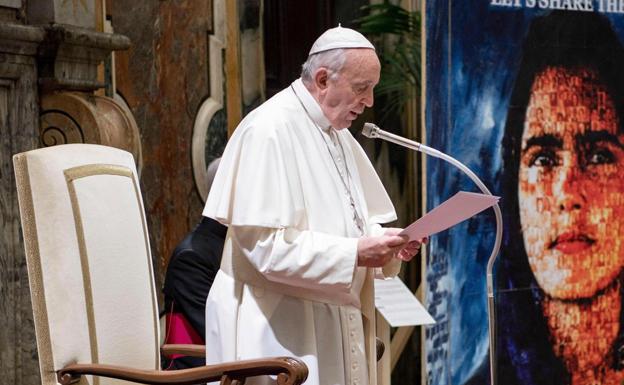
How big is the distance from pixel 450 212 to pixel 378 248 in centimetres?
26

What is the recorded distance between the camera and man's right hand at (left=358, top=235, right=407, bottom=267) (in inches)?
127

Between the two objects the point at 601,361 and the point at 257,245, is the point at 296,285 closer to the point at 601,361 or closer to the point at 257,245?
the point at 257,245

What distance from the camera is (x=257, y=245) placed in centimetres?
329

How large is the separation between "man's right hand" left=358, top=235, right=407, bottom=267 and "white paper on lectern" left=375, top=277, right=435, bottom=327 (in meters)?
1.62

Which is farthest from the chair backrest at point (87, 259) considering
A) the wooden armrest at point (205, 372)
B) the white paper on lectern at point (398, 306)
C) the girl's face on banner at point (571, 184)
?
the girl's face on banner at point (571, 184)

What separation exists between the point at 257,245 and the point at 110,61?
2227mm

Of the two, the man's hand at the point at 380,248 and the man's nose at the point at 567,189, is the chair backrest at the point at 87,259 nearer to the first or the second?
the man's hand at the point at 380,248

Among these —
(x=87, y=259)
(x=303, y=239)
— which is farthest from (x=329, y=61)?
(x=87, y=259)

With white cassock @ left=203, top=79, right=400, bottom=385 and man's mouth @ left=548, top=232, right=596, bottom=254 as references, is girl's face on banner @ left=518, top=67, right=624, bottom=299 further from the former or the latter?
white cassock @ left=203, top=79, right=400, bottom=385

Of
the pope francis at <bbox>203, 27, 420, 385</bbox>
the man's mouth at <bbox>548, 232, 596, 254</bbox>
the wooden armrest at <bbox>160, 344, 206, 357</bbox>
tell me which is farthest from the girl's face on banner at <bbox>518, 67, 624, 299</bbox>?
the wooden armrest at <bbox>160, 344, 206, 357</bbox>

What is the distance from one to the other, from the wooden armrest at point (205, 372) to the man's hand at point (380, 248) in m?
0.42

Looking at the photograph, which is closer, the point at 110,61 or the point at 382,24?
the point at 110,61

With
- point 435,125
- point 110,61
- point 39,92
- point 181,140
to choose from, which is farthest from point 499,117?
point 39,92

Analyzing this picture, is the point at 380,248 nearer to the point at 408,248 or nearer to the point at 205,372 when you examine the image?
the point at 408,248
